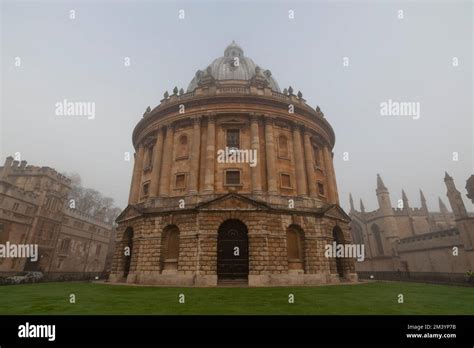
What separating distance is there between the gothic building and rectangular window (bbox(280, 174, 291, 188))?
74.6 ft

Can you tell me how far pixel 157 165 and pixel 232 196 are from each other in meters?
8.86

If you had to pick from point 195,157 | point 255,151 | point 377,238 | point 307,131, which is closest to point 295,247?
point 255,151

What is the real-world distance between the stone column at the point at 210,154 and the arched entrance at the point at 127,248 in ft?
30.6

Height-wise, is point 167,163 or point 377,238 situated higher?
point 167,163

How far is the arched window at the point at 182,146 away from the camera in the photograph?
24.7 metres

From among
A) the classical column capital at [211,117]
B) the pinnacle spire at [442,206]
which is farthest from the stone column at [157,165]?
the pinnacle spire at [442,206]

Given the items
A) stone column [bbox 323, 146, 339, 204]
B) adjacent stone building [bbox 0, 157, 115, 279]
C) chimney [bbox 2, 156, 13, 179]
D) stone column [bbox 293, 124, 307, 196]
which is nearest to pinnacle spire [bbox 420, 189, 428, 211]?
stone column [bbox 323, 146, 339, 204]

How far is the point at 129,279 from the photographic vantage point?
21.0 meters

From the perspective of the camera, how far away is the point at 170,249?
68.8 ft

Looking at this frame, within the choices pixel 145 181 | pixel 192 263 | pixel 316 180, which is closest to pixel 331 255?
Result: pixel 316 180

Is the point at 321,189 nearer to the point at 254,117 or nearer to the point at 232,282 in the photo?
the point at 254,117

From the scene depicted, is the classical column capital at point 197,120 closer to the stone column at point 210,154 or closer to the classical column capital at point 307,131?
the stone column at point 210,154

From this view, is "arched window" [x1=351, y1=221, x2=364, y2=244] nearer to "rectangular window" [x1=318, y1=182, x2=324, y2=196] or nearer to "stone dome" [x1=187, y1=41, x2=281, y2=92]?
"rectangular window" [x1=318, y1=182, x2=324, y2=196]
